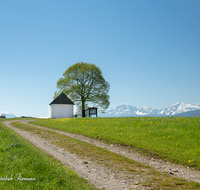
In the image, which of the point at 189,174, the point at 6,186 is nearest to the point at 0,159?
the point at 6,186

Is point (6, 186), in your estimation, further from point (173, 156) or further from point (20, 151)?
point (173, 156)

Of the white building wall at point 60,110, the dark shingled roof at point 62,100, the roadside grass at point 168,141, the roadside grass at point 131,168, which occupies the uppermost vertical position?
the dark shingled roof at point 62,100

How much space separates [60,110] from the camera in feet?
156

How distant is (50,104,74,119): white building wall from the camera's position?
47.1 m

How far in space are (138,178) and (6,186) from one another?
4.89 meters

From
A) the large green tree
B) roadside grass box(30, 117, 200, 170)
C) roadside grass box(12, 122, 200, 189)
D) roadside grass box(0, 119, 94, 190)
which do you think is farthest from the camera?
the large green tree

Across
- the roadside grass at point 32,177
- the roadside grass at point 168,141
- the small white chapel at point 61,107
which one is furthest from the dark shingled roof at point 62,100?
the roadside grass at point 32,177

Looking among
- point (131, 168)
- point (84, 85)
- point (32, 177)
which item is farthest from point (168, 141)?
point (84, 85)

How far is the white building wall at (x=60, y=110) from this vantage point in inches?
1855

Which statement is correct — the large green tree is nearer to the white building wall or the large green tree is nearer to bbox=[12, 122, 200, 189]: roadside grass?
the white building wall

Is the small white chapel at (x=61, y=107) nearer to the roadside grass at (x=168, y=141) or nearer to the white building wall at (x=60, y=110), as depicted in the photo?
the white building wall at (x=60, y=110)

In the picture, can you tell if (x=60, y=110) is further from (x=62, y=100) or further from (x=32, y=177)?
(x=32, y=177)

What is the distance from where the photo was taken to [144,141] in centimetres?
1303

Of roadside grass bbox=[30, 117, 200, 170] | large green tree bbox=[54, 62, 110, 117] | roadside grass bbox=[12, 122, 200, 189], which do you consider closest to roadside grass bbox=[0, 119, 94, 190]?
roadside grass bbox=[12, 122, 200, 189]
